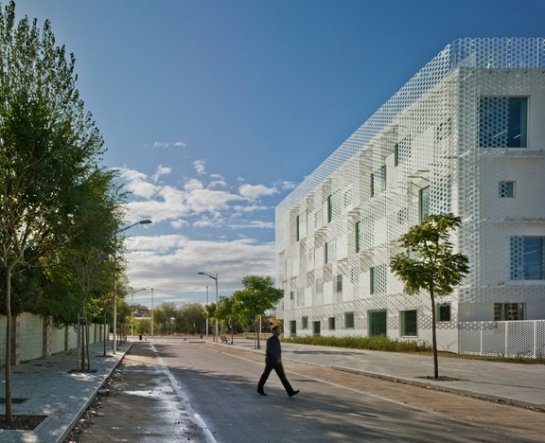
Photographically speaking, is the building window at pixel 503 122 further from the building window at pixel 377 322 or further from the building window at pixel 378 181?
the building window at pixel 377 322

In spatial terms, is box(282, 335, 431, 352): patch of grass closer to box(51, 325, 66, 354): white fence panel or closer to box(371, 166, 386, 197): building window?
box(371, 166, 386, 197): building window

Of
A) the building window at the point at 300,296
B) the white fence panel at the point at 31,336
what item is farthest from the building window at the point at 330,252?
the white fence panel at the point at 31,336

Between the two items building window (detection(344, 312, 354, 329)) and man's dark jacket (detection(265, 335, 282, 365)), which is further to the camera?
building window (detection(344, 312, 354, 329))

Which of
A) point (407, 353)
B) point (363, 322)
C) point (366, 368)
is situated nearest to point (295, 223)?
point (363, 322)

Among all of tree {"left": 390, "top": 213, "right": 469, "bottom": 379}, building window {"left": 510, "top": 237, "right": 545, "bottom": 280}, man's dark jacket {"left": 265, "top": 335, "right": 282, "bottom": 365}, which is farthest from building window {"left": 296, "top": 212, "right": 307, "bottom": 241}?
man's dark jacket {"left": 265, "top": 335, "right": 282, "bottom": 365}

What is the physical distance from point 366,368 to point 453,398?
8.67 meters

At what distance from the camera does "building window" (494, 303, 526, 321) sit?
3222cm

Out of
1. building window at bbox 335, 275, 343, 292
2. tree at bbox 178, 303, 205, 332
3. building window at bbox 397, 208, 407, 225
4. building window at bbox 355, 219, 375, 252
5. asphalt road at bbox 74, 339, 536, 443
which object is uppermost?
building window at bbox 397, 208, 407, 225

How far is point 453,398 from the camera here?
1454 cm

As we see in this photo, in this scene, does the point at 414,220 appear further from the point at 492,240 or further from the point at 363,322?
the point at 363,322

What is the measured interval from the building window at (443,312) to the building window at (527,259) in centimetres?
402

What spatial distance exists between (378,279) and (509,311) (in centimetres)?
1349

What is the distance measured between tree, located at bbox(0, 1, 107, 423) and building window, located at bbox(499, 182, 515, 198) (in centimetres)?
2461

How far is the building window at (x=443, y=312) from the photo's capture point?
3425cm
